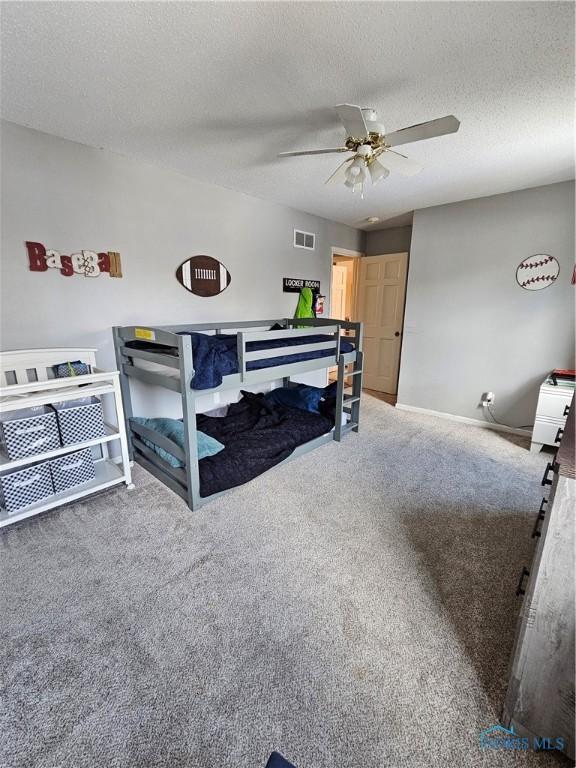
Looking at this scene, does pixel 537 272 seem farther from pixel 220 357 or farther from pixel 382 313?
pixel 220 357

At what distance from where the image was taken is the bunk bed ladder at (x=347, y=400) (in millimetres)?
3102

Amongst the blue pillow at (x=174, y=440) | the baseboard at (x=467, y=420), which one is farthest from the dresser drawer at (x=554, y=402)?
the blue pillow at (x=174, y=440)

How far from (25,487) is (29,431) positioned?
0.35 metres

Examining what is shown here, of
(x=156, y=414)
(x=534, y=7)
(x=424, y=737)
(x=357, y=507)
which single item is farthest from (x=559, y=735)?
(x=156, y=414)

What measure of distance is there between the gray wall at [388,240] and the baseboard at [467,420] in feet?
7.59

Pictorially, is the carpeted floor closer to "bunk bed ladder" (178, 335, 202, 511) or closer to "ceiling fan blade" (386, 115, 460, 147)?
"bunk bed ladder" (178, 335, 202, 511)

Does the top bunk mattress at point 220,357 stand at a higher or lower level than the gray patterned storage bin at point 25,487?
higher

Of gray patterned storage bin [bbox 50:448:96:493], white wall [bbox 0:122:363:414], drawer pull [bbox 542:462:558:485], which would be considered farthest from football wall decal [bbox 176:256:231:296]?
drawer pull [bbox 542:462:558:485]

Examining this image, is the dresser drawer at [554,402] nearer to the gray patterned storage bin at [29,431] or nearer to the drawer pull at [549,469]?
the drawer pull at [549,469]

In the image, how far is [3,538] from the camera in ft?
6.14

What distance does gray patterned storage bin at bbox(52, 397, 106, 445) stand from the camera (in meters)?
2.05

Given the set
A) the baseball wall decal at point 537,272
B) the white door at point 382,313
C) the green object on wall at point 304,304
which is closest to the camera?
the baseball wall decal at point 537,272

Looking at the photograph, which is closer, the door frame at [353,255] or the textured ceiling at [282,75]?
the textured ceiling at [282,75]

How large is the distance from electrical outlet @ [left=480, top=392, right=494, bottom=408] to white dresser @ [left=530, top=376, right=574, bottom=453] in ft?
1.95
